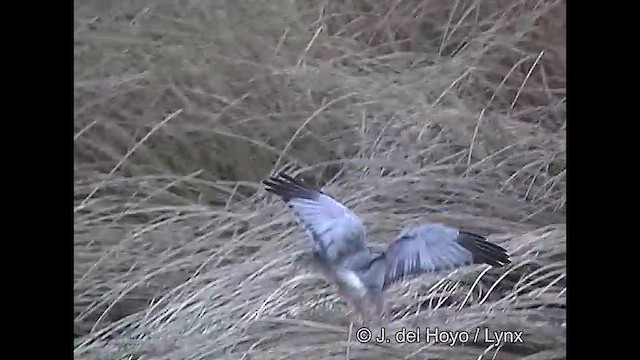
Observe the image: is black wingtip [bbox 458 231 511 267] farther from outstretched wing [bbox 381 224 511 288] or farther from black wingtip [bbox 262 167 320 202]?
black wingtip [bbox 262 167 320 202]

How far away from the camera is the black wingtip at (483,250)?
130 centimetres

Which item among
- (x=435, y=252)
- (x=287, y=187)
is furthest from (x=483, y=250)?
(x=287, y=187)

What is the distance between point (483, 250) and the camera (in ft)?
4.25

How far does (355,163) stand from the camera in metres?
1.30

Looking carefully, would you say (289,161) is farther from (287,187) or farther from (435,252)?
(435,252)

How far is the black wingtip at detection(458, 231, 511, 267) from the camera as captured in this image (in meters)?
1.30

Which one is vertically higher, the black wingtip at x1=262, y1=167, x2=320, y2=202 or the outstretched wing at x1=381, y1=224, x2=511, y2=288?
the black wingtip at x1=262, y1=167, x2=320, y2=202

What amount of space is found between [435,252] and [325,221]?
0.22 metres

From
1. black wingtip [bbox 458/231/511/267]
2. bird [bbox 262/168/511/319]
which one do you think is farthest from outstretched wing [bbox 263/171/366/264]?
black wingtip [bbox 458/231/511/267]
